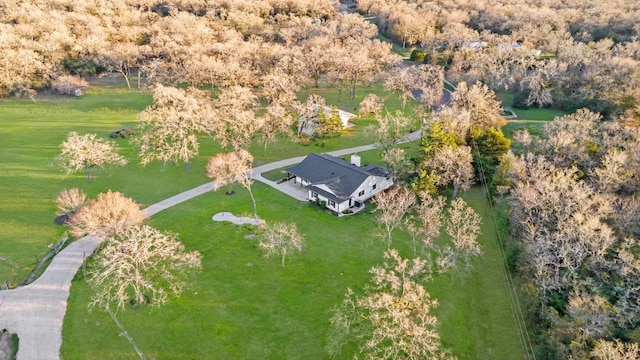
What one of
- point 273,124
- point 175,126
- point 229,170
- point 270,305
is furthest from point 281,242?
point 273,124

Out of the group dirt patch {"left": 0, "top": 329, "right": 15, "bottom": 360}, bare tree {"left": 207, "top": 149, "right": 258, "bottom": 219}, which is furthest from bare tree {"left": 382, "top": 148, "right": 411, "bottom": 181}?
dirt patch {"left": 0, "top": 329, "right": 15, "bottom": 360}

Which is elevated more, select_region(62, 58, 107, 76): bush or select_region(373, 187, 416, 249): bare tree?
select_region(373, 187, 416, 249): bare tree

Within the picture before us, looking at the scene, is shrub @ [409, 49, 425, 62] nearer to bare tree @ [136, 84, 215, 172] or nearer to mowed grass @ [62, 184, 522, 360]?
bare tree @ [136, 84, 215, 172]

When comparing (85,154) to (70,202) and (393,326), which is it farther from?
(393,326)

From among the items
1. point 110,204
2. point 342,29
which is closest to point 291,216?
point 110,204

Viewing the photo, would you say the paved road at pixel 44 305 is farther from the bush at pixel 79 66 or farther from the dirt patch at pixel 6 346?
the bush at pixel 79 66

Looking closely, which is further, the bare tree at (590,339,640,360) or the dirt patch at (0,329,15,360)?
the dirt patch at (0,329,15,360)
